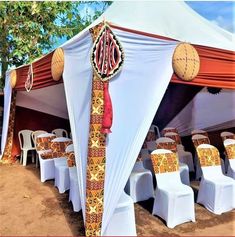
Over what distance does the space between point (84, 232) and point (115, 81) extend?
2013mm

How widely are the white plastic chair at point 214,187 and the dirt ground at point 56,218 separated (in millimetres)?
121

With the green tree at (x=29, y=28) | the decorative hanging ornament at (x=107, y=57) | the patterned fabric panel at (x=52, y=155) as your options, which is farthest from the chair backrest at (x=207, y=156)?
the green tree at (x=29, y=28)

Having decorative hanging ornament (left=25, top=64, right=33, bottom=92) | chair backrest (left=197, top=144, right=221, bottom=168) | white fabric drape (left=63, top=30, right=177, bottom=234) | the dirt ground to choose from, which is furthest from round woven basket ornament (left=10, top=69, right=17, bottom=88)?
chair backrest (left=197, top=144, right=221, bottom=168)

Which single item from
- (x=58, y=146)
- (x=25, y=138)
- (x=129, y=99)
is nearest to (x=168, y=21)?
(x=129, y=99)

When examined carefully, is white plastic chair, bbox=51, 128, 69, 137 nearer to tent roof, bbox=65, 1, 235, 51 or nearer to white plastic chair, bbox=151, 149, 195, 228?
tent roof, bbox=65, 1, 235, 51

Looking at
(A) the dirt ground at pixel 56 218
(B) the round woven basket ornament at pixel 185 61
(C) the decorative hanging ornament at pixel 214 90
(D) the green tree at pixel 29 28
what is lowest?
(A) the dirt ground at pixel 56 218

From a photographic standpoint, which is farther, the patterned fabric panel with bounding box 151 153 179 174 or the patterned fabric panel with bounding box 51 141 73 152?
the patterned fabric panel with bounding box 51 141 73 152

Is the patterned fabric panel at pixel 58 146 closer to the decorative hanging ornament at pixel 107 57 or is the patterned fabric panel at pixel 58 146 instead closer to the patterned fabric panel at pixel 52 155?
the patterned fabric panel at pixel 52 155

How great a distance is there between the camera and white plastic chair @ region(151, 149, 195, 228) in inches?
170

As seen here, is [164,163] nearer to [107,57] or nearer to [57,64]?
[107,57]

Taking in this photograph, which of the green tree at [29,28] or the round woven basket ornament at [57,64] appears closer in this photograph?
the round woven basket ornament at [57,64]

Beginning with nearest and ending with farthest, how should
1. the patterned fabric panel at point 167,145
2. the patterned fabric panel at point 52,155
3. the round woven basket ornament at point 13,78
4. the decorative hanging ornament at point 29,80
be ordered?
the patterned fabric panel at point 167,145
the decorative hanging ornament at point 29,80
the patterned fabric panel at point 52,155
the round woven basket ornament at point 13,78

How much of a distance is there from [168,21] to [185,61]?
6.24ft

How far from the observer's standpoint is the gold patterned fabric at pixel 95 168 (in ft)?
12.5
